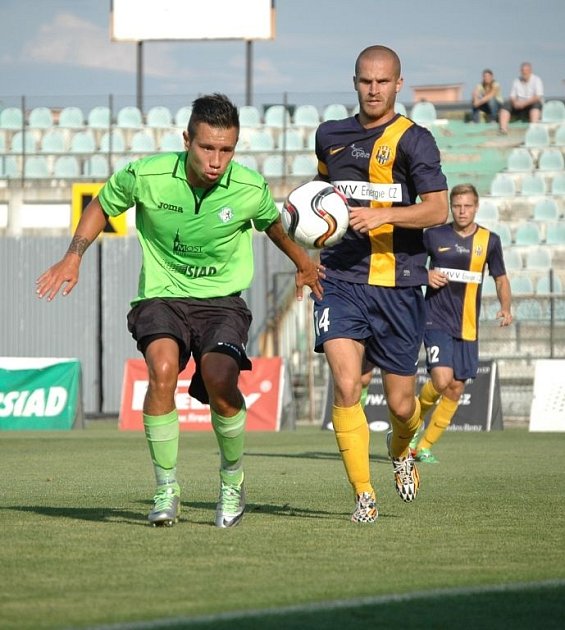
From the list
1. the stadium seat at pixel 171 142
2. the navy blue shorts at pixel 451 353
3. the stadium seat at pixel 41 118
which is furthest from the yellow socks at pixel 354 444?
the stadium seat at pixel 41 118

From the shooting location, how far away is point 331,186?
23.7 feet

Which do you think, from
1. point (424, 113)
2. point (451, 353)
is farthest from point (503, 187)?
point (451, 353)

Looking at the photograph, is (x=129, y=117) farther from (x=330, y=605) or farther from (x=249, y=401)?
(x=330, y=605)

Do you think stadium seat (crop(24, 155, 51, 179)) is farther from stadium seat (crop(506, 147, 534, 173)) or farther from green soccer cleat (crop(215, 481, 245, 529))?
green soccer cleat (crop(215, 481, 245, 529))

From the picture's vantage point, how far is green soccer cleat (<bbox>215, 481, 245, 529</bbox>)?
670cm

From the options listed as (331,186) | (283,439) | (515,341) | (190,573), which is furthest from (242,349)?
(515,341)

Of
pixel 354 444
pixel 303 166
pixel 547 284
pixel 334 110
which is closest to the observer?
pixel 354 444

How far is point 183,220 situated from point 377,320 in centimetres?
125

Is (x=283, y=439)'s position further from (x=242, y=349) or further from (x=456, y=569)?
(x=456, y=569)

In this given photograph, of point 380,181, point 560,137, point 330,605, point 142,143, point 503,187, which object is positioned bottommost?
Answer: point 330,605

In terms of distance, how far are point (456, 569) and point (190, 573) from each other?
1037mm

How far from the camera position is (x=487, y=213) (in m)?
27.8

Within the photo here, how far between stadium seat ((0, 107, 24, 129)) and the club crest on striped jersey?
25126 millimetres

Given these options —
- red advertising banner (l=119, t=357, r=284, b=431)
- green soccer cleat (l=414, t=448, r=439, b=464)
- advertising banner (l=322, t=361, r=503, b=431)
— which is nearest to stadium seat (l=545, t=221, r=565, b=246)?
advertising banner (l=322, t=361, r=503, b=431)
